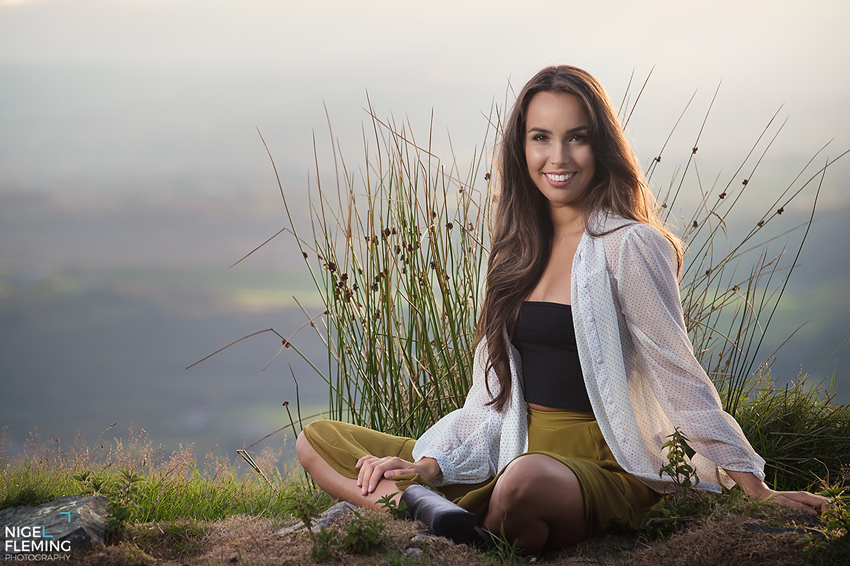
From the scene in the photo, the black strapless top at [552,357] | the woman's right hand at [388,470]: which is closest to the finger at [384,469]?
the woman's right hand at [388,470]

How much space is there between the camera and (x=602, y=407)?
2.21 m

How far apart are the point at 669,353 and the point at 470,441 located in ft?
2.36

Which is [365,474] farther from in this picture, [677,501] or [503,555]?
[677,501]

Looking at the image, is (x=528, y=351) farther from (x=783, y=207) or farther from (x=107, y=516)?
(x=783, y=207)

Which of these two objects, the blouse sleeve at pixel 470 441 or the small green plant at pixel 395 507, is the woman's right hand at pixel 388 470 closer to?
the blouse sleeve at pixel 470 441

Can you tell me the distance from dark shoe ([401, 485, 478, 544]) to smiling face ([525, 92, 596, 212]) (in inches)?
40.9

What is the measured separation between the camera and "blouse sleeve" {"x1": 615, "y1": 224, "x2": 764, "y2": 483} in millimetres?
2109

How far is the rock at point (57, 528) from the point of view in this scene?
6.74 ft

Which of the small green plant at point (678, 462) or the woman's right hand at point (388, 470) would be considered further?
the woman's right hand at point (388, 470)

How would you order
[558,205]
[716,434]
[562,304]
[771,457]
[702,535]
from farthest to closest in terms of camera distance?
[771,457] → [558,205] → [562,304] → [716,434] → [702,535]

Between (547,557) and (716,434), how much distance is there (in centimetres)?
60

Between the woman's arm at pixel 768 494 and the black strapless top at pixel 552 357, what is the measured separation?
471 millimetres

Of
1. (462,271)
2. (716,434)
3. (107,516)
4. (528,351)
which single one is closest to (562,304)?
(528,351)

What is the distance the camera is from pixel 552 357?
2.34m
